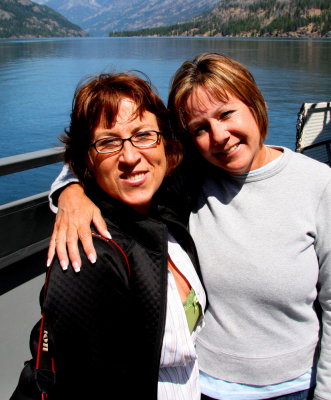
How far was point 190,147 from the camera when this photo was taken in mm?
1521

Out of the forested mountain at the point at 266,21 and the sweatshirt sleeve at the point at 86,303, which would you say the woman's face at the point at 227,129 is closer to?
the sweatshirt sleeve at the point at 86,303

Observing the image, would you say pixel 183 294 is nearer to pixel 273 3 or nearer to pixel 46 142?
pixel 46 142

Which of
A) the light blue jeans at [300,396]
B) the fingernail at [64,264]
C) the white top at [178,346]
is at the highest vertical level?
the fingernail at [64,264]

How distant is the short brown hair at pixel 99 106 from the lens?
1.20 m

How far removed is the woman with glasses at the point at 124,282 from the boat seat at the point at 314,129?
3.10 meters

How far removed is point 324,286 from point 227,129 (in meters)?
0.59

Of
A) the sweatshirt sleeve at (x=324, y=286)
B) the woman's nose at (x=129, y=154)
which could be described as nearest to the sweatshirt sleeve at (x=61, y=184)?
the woman's nose at (x=129, y=154)

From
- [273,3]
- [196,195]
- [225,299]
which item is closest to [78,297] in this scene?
[225,299]

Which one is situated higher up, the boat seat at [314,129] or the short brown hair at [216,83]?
the short brown hair at [216,83]

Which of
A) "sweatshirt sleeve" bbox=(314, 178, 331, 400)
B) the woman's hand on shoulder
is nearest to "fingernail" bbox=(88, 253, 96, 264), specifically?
the woman's hand on shoulder

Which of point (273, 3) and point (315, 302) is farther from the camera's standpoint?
point (273, 3)

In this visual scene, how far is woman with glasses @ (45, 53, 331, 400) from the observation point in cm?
125

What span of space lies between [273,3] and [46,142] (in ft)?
480

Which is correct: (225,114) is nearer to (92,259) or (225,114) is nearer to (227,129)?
(227,129)
